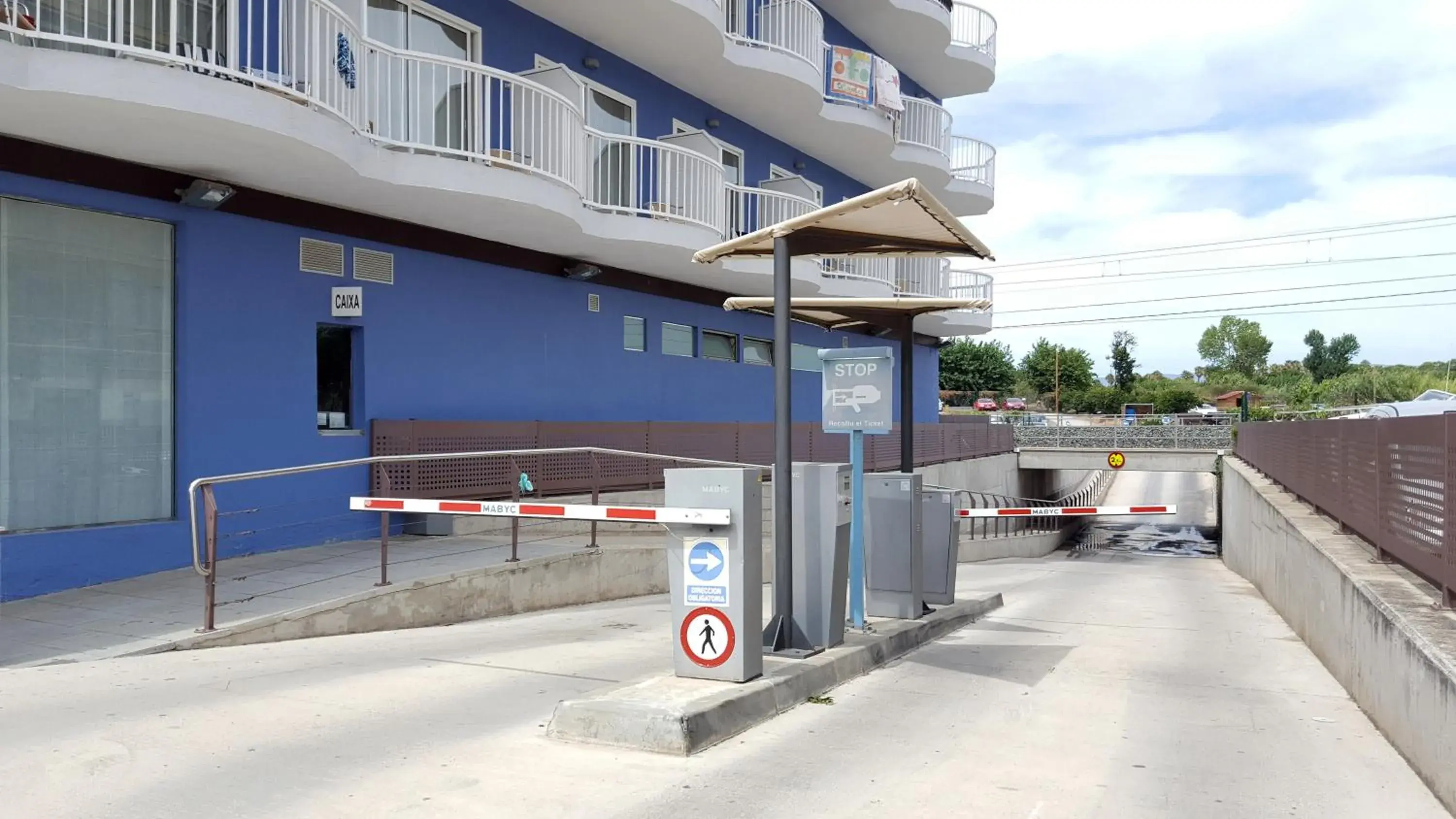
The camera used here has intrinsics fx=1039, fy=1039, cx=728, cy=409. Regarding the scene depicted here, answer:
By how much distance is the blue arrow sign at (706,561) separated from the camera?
19.4ft

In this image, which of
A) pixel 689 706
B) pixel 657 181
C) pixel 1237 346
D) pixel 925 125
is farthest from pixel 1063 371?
pixel 689 706

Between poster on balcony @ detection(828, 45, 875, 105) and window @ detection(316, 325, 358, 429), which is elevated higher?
poster on balcony @ detection(828, 45, 875, 105)

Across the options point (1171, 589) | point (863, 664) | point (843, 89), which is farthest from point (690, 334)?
point (863, 664)

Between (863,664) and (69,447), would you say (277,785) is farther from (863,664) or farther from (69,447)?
(69,447)

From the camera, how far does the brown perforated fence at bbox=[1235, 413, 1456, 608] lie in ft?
19.4

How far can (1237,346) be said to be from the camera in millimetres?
151375

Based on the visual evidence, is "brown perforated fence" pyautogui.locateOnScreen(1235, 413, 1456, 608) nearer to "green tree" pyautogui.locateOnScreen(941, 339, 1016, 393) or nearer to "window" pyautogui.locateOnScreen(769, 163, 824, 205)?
"window" pyautogui.locateOnScreen(769, 163, 824, 205)

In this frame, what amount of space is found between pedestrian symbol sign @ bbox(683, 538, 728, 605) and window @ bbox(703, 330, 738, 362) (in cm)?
1420

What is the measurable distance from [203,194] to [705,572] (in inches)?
290

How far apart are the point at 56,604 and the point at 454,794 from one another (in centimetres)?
613

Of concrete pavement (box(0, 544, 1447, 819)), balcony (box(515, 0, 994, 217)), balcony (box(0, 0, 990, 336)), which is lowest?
concrete pavement (box(0, 544, 1447, 819))

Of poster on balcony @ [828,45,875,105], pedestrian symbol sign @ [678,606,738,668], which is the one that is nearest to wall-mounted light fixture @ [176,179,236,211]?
pedestrian symbol sign @ [678,606,738,668]

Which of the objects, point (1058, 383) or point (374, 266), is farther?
point (1058, 383)

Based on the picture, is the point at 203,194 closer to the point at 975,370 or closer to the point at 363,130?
the point at 363,130
